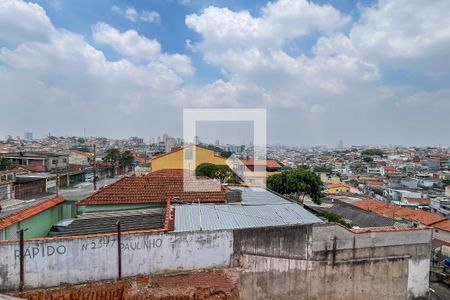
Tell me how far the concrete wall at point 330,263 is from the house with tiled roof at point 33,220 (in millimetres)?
6442

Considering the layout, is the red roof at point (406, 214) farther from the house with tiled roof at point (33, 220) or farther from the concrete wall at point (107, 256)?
the house with tiled roof at point (33, 220)

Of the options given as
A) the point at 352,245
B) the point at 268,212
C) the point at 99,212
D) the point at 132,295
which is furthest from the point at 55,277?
the point at 352,245

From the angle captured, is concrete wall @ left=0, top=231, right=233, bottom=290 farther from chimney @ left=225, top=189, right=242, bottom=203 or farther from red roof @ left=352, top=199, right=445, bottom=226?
red roof @ left=352, top=199, right=445, bottom=226

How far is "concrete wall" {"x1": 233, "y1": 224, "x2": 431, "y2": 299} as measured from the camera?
803 centimetres

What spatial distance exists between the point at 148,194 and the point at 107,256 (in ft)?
13.5

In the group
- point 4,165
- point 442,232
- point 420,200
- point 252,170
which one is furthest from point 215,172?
point 420,200

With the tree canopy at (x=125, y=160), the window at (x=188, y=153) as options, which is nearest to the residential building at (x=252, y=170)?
the window at (x=188, y=153)

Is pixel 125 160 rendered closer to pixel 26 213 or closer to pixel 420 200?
pixel 420 200

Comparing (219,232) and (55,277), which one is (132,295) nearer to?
(55,277)

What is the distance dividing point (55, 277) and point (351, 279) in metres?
7.83

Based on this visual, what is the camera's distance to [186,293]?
734 centimetres

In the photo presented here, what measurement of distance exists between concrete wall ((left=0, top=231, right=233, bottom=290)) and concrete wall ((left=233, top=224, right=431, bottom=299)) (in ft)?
2.60

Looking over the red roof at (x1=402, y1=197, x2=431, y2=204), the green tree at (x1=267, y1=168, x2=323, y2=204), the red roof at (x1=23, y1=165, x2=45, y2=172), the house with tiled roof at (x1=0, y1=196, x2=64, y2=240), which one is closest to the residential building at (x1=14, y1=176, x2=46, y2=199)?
the red roof at (x1=23, y1=165, x2=45, y2=172)

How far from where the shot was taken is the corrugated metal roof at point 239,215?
27.7 ft
